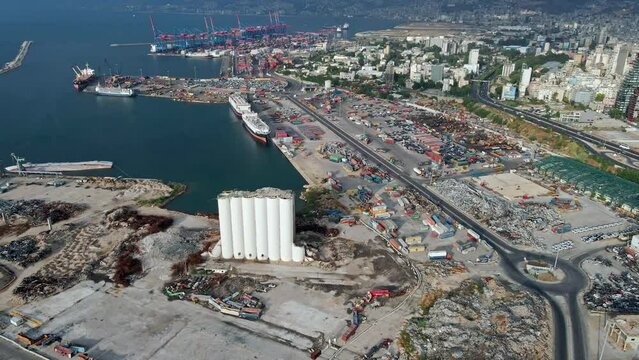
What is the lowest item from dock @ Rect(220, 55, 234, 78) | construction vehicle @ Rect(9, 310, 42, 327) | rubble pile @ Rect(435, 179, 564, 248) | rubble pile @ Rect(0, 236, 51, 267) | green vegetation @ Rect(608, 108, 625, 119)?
dock @ Rect(220, 55, 234, 78)

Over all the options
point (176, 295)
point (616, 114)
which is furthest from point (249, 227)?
point (616, 114)

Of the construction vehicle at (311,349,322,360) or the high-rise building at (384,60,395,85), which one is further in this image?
the high-rise building at (384,60,395,85)

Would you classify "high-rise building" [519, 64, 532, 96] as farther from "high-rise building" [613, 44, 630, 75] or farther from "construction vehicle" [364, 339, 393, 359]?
"construction vehicle" [364, 339, 393, 359]

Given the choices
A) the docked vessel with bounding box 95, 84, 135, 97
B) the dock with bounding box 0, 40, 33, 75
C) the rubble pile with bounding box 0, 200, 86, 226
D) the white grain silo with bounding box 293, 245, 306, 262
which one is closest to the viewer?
the white grain silo with bounding box 293, 245, 306, 262

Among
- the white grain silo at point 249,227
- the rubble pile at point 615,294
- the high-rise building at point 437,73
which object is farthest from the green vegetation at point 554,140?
the white grain silo at point 249,227

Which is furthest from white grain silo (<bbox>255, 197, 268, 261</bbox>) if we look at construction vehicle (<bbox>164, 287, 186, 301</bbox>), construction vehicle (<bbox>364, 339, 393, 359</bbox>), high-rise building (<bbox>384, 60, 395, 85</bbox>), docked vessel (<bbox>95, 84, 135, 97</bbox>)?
high-rise building (<bbox>384, 60, 395, 85</bbox>)

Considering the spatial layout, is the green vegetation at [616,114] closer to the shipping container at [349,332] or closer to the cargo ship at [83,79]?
the shipping container at [349,332]
